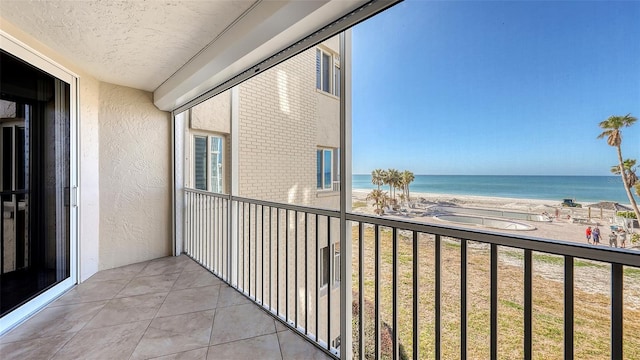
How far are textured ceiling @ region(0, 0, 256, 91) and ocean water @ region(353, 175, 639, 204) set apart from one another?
1486mm

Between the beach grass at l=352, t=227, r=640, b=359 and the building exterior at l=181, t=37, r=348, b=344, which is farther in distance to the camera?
the building exterior at l=181, t=37, r=348, b=344

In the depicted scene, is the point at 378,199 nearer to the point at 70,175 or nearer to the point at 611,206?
the point at 611,206

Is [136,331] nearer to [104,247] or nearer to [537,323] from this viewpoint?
[104,247]

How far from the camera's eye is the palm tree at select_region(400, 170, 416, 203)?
158 cm

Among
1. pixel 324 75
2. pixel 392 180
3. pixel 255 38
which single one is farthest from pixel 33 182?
pixel 324 75

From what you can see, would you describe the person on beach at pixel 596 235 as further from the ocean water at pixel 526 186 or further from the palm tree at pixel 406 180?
the palm tree at pixel 406 180

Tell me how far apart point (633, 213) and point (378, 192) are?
1077 millimetres

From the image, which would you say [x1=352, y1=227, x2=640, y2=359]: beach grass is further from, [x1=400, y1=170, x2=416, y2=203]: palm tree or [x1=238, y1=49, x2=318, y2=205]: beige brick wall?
[x1=238, y1=49, x2=318, y2=205]: beige brick wall

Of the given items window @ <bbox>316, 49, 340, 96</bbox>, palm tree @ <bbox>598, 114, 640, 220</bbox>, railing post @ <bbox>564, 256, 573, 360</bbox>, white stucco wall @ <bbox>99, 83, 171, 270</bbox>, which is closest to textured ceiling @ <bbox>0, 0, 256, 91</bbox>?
white stucco wall @ <bbox>99, 83, 171, 270</bbox>

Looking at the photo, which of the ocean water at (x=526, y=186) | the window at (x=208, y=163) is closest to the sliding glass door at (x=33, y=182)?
the window at (x=208, y=163)

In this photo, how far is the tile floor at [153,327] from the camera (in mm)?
1711

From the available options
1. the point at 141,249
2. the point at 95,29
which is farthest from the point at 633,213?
the point at 141,249

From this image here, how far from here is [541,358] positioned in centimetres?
128

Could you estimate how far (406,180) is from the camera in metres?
1.68
